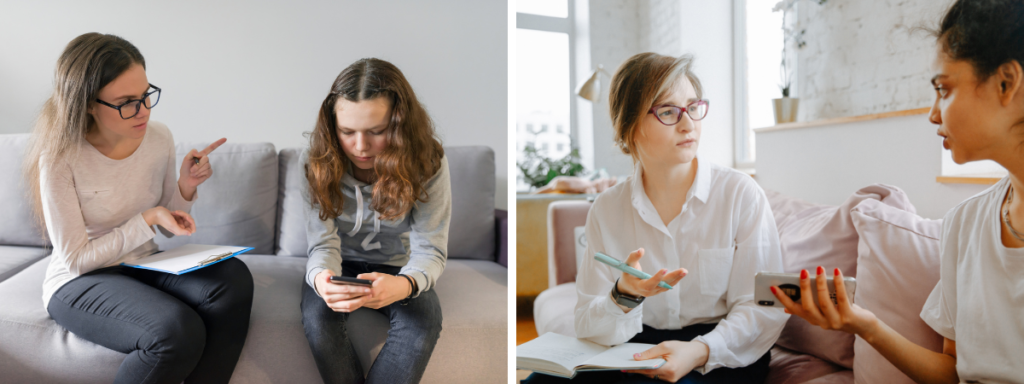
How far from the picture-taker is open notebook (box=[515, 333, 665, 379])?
0.60m

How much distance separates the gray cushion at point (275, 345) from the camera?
1050 mm

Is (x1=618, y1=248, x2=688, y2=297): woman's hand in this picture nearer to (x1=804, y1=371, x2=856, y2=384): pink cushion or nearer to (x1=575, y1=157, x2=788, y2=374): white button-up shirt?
(x1=575, y1=157, x2=788, y2=374): white button-up shirt

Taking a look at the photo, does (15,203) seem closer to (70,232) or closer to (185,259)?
(70,232)

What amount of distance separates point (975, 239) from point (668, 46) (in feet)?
1.27

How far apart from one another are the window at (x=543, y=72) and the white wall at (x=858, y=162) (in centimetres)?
25

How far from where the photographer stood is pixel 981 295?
0.52 meters

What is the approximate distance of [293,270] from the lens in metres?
1.38

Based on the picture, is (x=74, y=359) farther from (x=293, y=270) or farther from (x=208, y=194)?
(x=208, y=194)

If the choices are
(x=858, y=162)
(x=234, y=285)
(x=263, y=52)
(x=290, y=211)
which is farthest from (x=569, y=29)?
(x=263, y=52)

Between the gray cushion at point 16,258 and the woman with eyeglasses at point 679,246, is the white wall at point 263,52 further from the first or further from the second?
the woman with eyeglasses at point 679,246

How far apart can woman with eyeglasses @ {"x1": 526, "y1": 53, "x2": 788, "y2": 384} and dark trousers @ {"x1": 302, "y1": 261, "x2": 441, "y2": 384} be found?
0.46 m

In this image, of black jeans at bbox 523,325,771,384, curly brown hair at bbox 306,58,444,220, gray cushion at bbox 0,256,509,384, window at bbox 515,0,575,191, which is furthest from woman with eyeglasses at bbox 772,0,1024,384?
curly brown hair at bbox 306,58,444,220

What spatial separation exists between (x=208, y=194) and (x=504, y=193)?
38.7 inches

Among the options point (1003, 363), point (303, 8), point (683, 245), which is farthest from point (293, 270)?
Answer: point (1003, 363)
